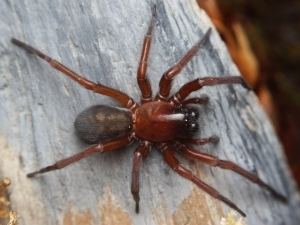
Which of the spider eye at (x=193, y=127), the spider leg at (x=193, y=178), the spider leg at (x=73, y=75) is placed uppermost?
the spider leg at (x=73, y=75)

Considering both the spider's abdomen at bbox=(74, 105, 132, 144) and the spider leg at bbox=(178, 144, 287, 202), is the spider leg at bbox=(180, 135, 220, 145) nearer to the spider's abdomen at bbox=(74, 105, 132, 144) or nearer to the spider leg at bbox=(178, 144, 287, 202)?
the spider leg at bbox=(178, 144, 287, 202)

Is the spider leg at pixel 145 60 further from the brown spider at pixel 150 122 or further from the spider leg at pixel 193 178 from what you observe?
the spider leg at pixel 193 178

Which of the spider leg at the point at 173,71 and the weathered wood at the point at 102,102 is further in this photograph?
the spider leg at the point at 173,71

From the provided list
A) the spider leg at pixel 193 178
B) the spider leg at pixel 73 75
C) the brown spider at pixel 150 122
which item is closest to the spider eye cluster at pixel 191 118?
the brown spider at pixel 150 122

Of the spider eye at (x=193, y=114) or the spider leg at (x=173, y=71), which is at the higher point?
the spider leg at (x=173, y=71)

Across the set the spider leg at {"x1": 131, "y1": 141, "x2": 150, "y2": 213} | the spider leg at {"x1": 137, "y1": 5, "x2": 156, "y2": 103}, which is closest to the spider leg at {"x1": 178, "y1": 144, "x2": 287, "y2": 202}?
the spider leg at {"x1": 131, "y1": 141, "x2": 150, "y2": 213}
